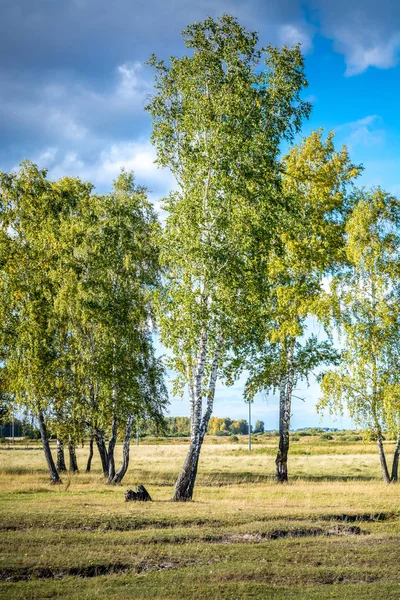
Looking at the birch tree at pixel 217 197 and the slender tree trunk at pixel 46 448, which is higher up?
the birch tree at pixel 217 197

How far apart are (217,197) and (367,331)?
38.9ft

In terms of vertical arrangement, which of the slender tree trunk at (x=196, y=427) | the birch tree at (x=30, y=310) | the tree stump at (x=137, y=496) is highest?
the birch tree at (x=30, y=310)

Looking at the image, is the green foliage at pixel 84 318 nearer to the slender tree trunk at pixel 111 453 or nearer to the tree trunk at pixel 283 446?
the slender tree trunk at pixel 111 453

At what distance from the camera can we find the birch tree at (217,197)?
22984 millimetres

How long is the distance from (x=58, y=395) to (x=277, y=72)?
1854 centimetres

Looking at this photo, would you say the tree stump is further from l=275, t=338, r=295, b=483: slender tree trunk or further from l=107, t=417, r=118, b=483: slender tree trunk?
l=275, t=338, r=295, b=483: slender tree trunk

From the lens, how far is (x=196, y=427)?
23234mm

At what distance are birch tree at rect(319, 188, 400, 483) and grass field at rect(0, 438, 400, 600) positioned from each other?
5.00 m

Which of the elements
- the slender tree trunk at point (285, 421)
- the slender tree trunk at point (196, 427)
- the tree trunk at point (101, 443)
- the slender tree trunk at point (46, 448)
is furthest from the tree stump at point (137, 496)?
the slender tree trunk at point (285, 421)

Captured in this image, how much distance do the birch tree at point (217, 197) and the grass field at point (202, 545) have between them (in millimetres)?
4190

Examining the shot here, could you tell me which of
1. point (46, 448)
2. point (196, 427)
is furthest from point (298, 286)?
point (46, 448)

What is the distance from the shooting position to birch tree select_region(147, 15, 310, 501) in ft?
75.4

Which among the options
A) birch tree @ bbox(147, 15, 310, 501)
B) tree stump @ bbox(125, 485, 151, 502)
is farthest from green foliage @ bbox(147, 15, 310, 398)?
tree stump @ bbox(125, 485, 151, 502)

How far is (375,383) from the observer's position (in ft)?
98.8
